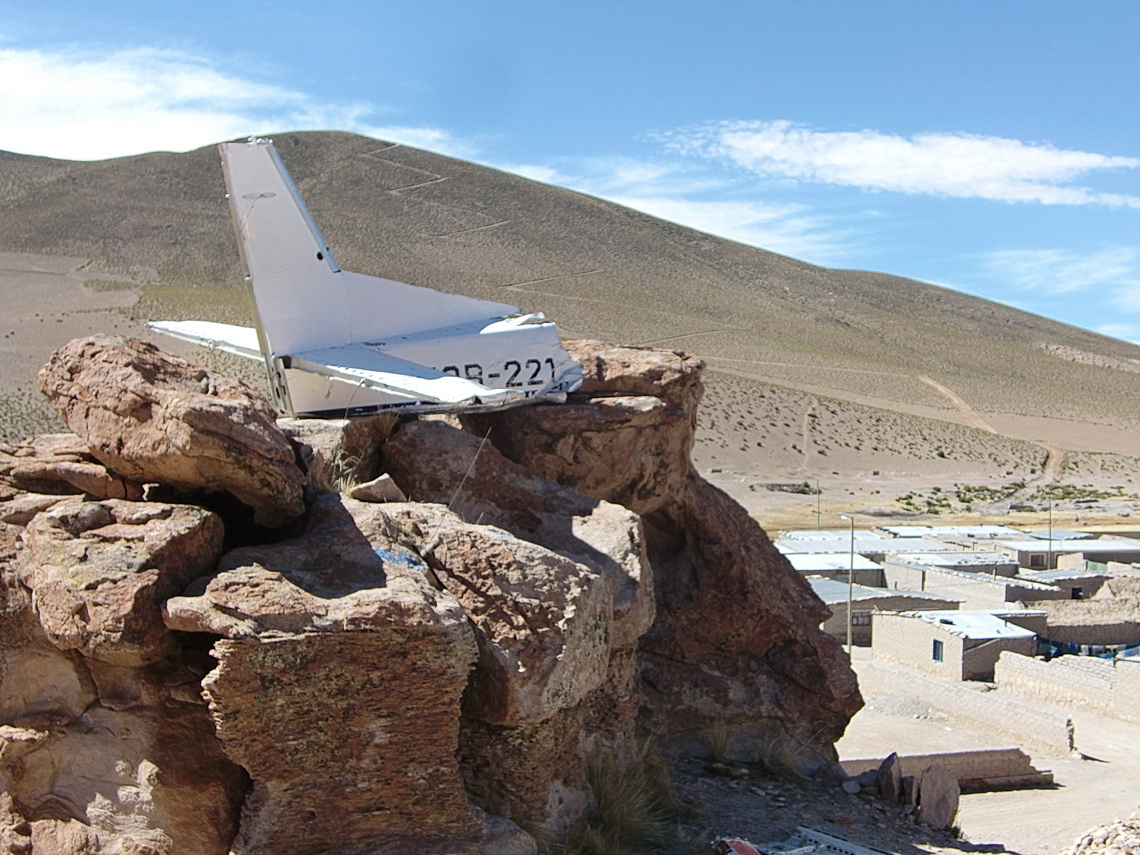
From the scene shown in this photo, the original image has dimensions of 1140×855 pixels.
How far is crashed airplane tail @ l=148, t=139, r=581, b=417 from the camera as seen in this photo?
13.1 m

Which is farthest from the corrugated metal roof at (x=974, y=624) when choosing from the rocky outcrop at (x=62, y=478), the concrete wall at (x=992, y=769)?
the rocky outcrop at (x=62, y=478)

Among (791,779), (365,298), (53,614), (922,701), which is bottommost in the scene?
(922,701)

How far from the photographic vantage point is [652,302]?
125438 millimetres

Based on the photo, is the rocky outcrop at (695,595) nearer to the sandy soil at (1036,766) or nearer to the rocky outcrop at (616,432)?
the rocky outcrop at (616,432)

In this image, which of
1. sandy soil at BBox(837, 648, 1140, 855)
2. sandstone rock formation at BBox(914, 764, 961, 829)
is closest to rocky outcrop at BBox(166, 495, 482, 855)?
sandstone rock formation at BBox(914, 764, 961, 829)

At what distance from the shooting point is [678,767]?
11.9 meters

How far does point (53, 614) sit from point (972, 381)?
4764 inches

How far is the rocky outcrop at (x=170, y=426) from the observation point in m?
7.82

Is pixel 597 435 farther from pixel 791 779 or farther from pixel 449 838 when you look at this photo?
pixel 449 838

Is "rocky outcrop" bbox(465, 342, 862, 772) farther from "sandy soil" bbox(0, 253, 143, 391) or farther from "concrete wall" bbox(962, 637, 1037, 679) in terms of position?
"sandy soil" bbox(0, 253, 143, 391)

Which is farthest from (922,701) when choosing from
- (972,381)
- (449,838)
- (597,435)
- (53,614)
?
(972,381)

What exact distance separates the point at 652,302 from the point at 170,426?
11894 cm

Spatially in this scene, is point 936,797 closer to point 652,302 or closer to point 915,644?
point 915,644

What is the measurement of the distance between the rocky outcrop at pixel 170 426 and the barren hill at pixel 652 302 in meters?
45.0
